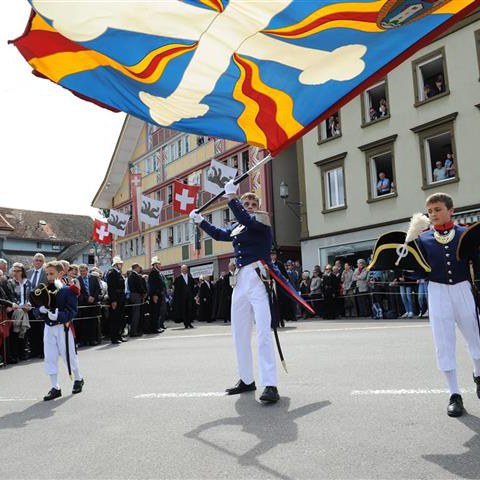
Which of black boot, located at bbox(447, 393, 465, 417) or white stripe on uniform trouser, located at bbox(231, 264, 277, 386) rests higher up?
white stripe on uniform trouser, located at bbox(231, 264, 277, 386)

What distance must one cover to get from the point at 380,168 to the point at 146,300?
13.4m

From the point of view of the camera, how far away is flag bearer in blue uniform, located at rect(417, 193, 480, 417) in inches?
198

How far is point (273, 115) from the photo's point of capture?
665cm

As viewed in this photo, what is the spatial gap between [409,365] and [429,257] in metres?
2.80

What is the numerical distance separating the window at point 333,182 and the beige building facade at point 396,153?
0.15ft

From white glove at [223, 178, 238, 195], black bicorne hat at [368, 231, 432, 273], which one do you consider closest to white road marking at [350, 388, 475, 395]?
black bicorne hat at [368, 231, 432, 273]

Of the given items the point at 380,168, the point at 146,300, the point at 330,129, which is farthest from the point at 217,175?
the point at 146,300

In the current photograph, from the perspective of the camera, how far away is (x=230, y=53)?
6332 millimetres

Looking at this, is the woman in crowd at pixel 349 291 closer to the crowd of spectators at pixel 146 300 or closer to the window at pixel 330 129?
the crowd of spectators at pixel 146 300

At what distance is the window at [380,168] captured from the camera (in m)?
25.0

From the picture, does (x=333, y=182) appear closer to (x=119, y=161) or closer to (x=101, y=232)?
(x=101, y=232)

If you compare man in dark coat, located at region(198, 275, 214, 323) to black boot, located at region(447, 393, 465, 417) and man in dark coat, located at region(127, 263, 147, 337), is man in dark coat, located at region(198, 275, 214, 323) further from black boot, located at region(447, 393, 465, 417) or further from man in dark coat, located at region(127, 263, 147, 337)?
black boot, located at region(447, 393, 465, 417)

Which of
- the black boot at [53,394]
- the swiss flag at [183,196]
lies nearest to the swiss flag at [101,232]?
the swiss flag at [183,196]

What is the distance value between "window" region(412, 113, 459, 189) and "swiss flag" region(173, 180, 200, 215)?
10.6 m
